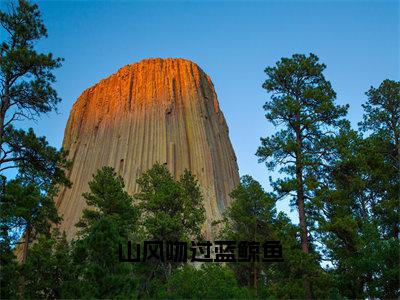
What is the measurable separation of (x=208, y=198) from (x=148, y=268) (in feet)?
89.7

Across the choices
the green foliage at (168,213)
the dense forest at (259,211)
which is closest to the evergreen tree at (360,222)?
the dense forest at (259,211)

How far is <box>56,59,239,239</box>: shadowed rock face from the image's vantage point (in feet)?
186

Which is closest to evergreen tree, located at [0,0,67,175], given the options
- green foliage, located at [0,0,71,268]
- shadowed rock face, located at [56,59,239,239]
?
green foliage, located at [0,0,71,268]

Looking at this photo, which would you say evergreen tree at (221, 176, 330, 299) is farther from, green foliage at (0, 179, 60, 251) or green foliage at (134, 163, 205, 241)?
green foliage at (0, 179, 60, 251)

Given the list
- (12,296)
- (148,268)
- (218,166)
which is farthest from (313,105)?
(218,166)

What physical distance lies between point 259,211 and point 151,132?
111 feet

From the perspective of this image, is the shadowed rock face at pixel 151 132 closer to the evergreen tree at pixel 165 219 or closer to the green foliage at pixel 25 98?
the evergreen tree at pixel 165 219

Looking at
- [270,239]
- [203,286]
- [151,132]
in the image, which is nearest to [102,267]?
[203,286]

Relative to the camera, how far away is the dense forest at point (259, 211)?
61.7ft

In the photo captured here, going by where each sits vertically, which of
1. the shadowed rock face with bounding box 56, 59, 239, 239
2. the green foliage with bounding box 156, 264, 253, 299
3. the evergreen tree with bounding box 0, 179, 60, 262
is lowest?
the green foliage with bounding box 156, 264, 253, 299

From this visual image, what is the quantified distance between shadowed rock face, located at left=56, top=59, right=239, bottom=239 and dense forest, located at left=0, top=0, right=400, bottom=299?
24.2 m

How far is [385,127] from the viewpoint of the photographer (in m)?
28.7

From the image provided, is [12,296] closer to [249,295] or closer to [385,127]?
[249,295]

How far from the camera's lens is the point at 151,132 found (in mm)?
59938
